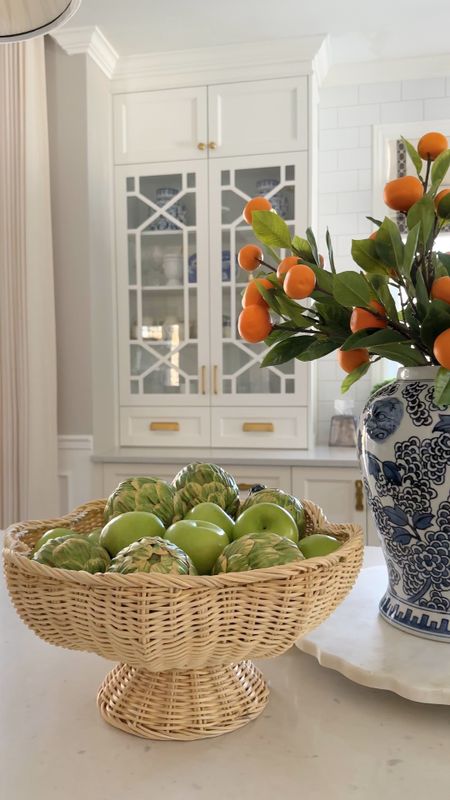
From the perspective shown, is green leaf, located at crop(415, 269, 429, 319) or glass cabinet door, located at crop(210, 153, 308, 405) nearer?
green leaf, located at crop(415, 269, 429, 319)

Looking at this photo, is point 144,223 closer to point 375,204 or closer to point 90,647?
point 375,204

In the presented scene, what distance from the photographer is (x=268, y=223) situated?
749mm

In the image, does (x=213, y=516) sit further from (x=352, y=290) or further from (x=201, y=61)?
(x=201, y=61)

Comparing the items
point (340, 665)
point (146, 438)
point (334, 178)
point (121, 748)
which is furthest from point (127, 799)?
point (334, 178)

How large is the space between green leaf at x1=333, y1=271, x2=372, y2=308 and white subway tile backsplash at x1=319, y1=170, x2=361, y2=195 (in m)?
2.46

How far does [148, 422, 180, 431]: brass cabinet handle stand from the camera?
2.91 meters

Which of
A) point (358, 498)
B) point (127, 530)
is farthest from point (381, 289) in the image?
point (358, 498)

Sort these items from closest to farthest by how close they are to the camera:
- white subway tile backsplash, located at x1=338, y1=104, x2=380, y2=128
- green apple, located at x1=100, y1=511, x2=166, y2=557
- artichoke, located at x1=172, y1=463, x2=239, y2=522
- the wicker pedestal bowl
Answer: the wicker pedestal bowl
green apple, located at x1=100, y1=511, x2=166, y2=557
artichoke, located at x1=172, y1=463, x2=239, y2=522
white subway tile backsplash, located at x1=338, y1=104, x2=380, y2=128

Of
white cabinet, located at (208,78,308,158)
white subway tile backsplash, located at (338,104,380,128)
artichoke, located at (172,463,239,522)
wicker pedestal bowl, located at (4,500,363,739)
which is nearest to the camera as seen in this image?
wicker pedestal bowl, located at (4,500,363,739)

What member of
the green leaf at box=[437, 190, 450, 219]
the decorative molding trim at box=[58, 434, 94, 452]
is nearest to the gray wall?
the decorative molding trim at box=[58, 434, 94, 452]

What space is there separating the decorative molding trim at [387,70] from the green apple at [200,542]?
280 cm

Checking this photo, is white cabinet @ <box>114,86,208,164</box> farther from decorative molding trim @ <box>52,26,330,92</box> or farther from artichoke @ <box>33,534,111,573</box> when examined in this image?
artichoke @ <box>33,534,111,573</box>

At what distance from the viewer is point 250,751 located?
591 millimetres

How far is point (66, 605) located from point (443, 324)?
1.54ft
